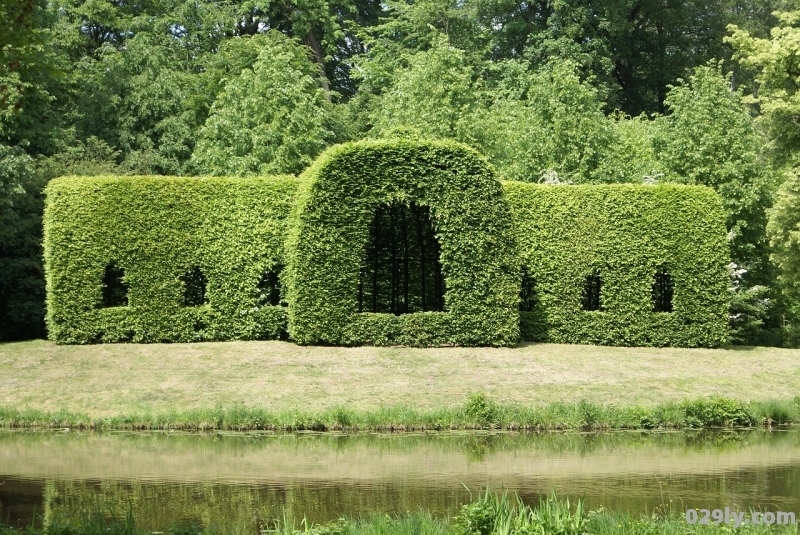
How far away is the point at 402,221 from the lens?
83.1 feet

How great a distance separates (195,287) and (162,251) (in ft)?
5.74

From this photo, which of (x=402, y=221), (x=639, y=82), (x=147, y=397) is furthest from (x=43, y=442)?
(x=639, y=82)

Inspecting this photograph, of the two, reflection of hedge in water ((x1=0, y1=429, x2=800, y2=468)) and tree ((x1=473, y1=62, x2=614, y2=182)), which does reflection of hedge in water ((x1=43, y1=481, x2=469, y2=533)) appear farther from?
tree ((x1=473, y1=62, x2=614, y2=182))

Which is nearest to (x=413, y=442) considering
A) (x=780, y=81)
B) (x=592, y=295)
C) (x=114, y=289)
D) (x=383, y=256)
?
(x=383, y=256)

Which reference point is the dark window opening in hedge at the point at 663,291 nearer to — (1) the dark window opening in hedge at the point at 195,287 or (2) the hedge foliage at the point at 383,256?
(2) the hedge foliage at the point at 383,256

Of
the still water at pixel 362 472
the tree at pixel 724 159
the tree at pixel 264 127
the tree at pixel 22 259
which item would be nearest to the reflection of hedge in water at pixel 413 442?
the still water at pixel 362 472

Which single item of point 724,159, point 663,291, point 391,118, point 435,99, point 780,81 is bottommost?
point 663,291

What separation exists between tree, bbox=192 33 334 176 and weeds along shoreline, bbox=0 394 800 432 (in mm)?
15015

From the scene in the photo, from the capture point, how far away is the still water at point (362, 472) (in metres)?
10.5

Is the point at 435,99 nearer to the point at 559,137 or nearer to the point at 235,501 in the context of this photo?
the point at 559,137

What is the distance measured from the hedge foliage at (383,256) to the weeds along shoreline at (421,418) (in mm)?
6134

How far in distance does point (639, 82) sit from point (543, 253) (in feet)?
89.1

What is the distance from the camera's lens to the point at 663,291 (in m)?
26.5

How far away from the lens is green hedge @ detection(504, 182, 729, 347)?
2483 cm
